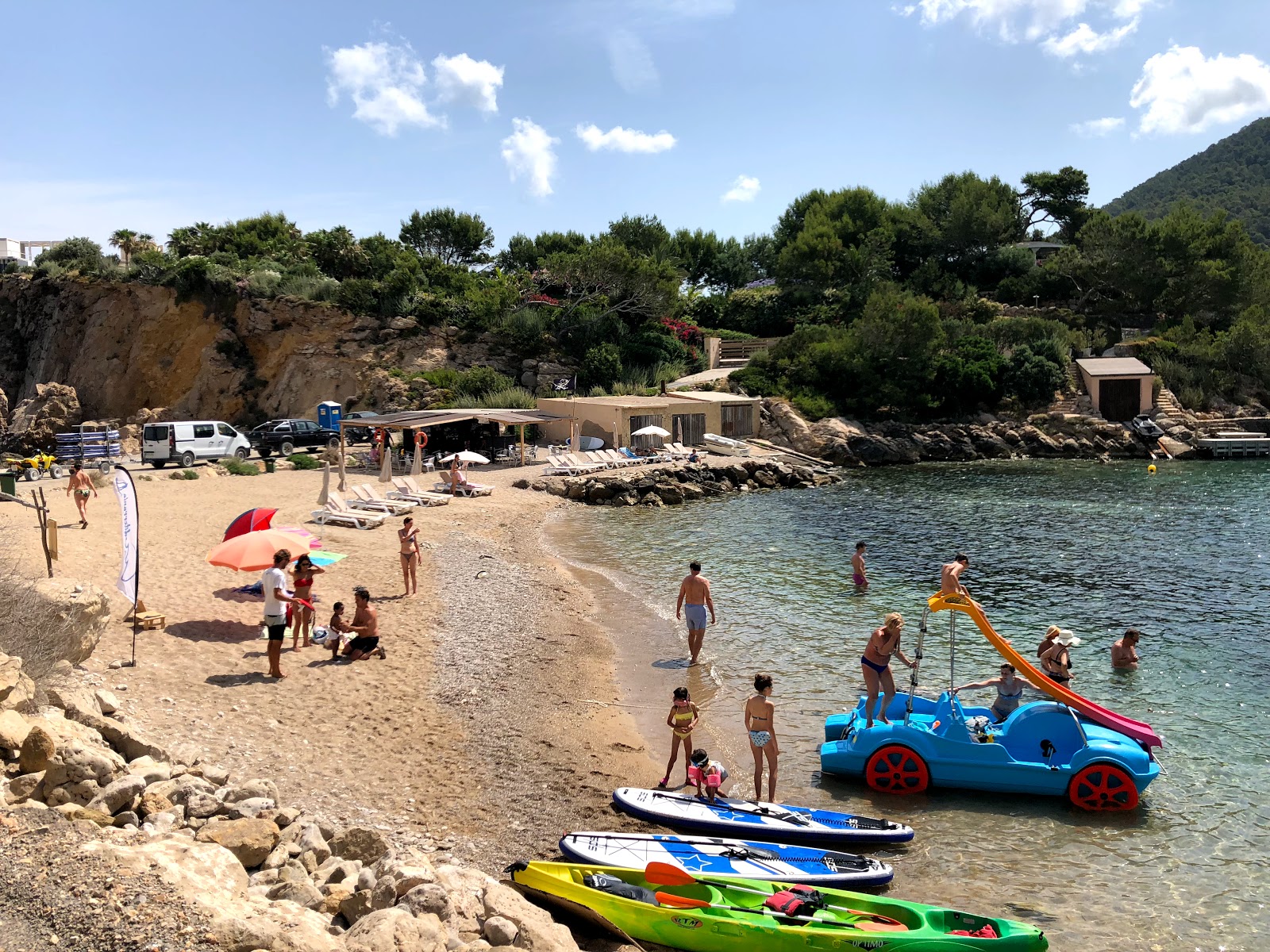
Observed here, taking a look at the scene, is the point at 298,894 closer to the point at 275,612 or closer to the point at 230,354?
the point at 275,612

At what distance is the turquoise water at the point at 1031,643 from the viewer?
8.00m

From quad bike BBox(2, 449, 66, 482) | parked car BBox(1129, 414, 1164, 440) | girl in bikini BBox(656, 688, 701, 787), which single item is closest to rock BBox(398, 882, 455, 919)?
girl in bikini BBox(656, 688, 701, 787)

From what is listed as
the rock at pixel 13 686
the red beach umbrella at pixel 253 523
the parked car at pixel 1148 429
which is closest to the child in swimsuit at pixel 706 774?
the rock at pixel 13 686

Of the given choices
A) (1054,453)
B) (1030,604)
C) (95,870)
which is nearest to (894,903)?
(95,870)

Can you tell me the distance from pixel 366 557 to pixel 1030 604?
13.8 metres

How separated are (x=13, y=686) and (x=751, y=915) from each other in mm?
6342

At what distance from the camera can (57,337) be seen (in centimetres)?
5353

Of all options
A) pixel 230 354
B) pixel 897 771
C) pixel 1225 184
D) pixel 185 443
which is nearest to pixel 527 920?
pixel 897 771

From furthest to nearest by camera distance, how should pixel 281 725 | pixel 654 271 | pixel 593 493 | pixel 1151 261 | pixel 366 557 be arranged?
pixel 1151 261 → pixel 654 271 → pixel 593 493 → pixel 366 557 → pixel 281 725

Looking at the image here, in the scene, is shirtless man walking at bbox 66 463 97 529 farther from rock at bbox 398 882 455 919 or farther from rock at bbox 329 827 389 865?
rock at bbox 398 882 455 919

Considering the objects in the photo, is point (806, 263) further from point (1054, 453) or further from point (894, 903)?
point (894, 903)

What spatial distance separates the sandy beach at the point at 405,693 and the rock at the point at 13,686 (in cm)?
172

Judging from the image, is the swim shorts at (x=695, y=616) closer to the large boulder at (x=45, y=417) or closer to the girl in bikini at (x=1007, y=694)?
the girl in bikini at (x=1007, y=694)

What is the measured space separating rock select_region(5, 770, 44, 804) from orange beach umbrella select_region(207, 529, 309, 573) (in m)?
5.68
